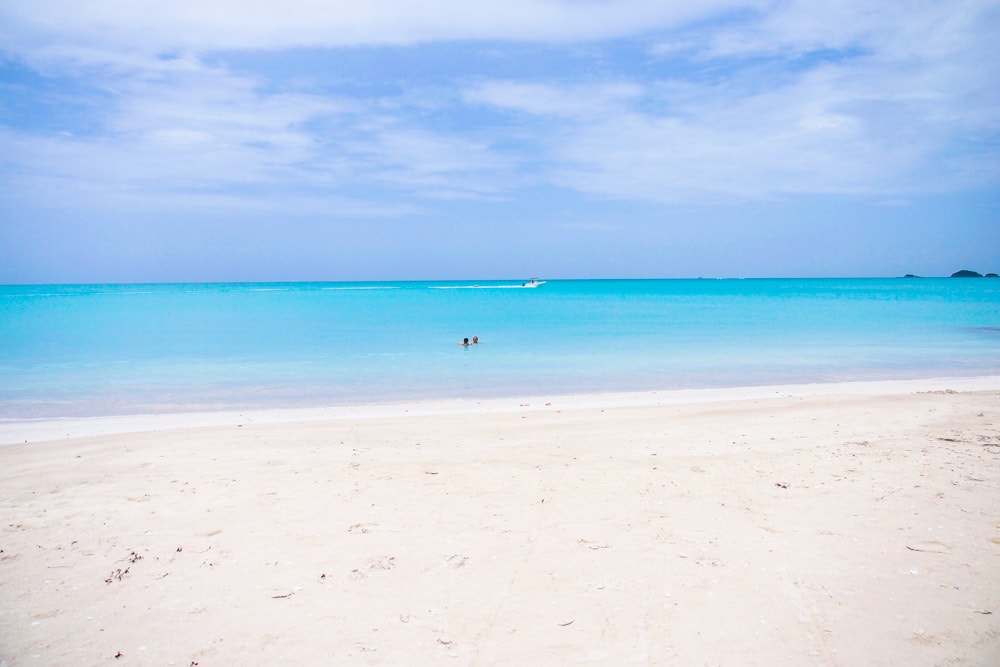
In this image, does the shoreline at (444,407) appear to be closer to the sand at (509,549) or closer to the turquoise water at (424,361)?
the turquoise water at (424,361)

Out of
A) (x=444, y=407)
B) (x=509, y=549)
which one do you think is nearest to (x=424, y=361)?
(x=444, y=407)

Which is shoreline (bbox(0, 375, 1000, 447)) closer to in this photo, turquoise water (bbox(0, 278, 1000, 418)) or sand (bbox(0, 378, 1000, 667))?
turquoise water (bbox(0, 278, 1000, 418))

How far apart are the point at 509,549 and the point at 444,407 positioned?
23.2 feet

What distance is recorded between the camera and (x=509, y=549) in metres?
4.55

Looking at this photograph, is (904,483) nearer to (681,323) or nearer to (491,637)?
(491,637)

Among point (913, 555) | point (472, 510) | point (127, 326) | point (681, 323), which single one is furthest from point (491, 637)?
point (127, 326)

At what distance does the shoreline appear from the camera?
9.54 metres

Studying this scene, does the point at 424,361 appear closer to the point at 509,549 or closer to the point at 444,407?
the point at 444,407

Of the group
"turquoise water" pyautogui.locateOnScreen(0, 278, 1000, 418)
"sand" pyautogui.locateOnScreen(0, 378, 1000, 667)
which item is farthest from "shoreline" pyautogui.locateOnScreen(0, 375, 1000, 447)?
"sand" pyautogui.locateOnScreen(0, 378, 1000, 667)

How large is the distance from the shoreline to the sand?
154 cm

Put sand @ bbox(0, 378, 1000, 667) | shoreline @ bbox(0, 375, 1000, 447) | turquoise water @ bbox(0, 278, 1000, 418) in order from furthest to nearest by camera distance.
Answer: turquoise water @ bbox(0, 278, 1000, 418), shoreline @ bbox(0, 375, 1000, 447), sand @ bbox(0, 378, 1000, 667)

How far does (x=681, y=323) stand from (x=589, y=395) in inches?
916

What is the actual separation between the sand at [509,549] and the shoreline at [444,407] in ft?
5.06

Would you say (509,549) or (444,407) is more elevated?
(509,549)
